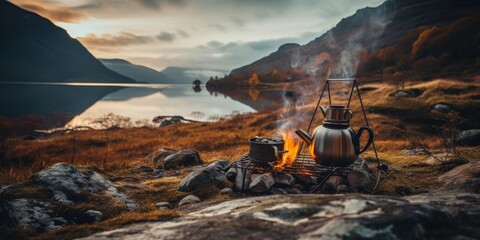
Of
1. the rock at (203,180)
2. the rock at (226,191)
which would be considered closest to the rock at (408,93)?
the rock at (203,180)

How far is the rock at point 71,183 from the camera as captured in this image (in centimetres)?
501

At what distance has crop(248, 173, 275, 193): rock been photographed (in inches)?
214

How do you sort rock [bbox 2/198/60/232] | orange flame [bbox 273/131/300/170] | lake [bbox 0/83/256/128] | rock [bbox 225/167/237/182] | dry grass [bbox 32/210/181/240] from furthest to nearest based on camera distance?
lake [bbox 0/83/256/128], rock [bbox 225/167/237/182], orange flame [bbox 273/131/300/170], rock [bbox 2/198/60/232], dry grass [bbox 32/210/181/240]

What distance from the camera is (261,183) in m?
5.46

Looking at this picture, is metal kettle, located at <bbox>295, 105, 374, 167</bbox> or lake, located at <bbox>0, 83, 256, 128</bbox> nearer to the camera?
metal kettle, located at <bbox>295, 105, 374, 167</bbox>

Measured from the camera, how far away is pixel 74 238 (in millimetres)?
2920

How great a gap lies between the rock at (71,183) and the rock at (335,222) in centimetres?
Answer: 249

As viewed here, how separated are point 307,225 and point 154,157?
972cm

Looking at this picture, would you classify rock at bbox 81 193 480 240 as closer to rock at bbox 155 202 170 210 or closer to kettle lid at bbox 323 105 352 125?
rock at bbox 155 202 170 210

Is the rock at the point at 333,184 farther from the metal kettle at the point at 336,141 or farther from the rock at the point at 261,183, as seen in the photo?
the rock at the point at 261,183

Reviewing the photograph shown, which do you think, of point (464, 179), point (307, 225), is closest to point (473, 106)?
point (464, 179)

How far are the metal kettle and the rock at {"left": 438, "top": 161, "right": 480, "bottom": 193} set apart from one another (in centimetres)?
165

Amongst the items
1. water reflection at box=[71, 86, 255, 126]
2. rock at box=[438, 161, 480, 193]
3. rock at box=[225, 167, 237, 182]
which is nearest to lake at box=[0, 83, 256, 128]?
water reflection at box=[71, 86, 255, 126]

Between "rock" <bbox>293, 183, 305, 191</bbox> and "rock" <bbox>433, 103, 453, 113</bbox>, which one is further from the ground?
"rock" <bbox>433, 103, 453, 113</bbox>
